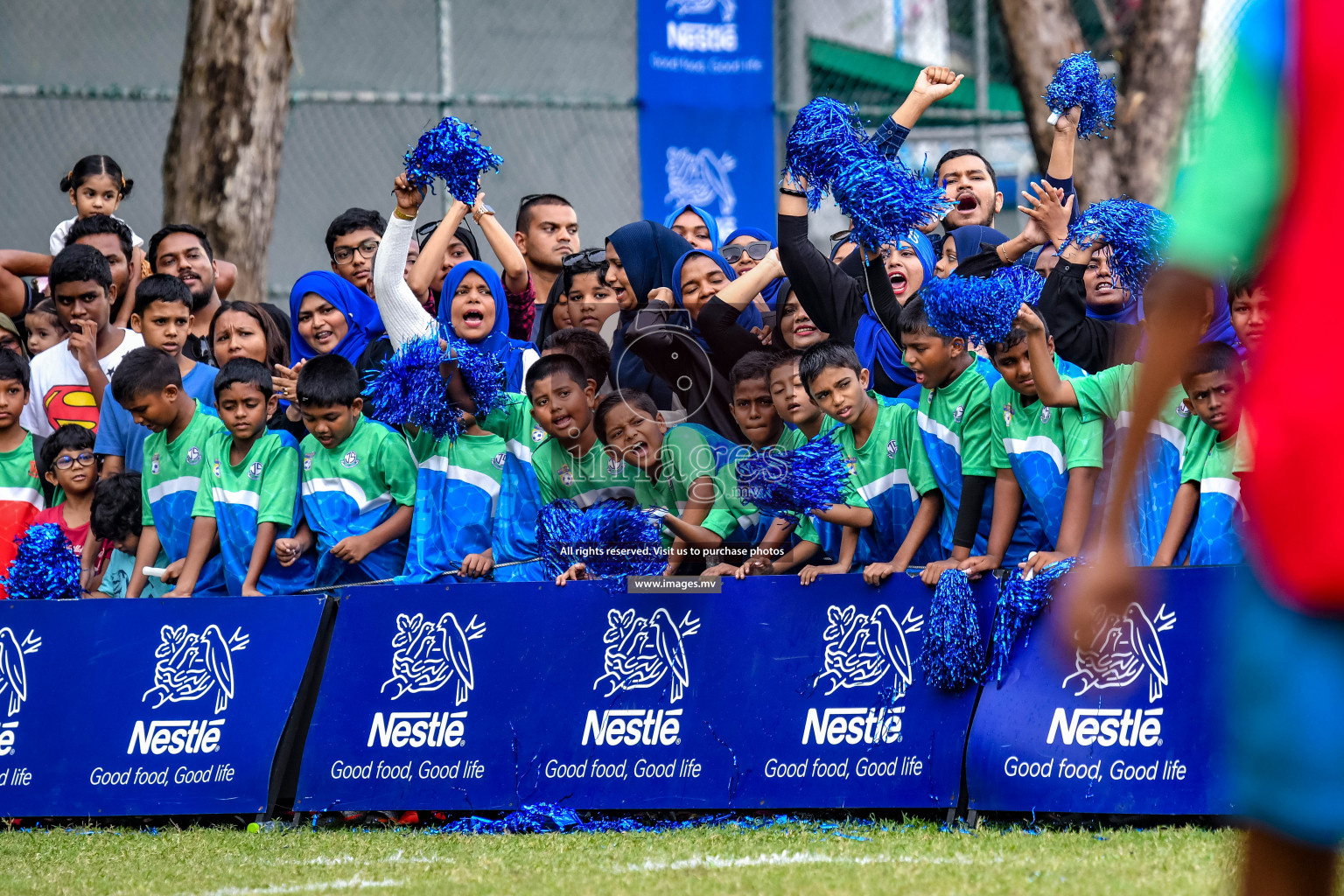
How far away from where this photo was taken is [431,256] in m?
7.62

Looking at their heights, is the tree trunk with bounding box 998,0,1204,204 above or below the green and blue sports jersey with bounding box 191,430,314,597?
above

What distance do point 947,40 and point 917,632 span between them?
1361 cm

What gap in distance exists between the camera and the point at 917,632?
5.81m

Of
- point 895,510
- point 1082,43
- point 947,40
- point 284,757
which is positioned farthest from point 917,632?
point 947,40

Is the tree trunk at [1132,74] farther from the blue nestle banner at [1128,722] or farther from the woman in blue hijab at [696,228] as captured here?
the blue nestle banner at [1128,722]

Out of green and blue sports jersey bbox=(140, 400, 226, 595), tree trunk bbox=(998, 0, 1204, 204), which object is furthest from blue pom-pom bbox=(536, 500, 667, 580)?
tree trunk bbox=(998, 0, 1204, 204)

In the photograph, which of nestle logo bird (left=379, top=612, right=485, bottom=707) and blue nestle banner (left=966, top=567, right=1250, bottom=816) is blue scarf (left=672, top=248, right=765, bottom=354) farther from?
blue nestle banner (left=966, top=567, right=1250, bottom=816)

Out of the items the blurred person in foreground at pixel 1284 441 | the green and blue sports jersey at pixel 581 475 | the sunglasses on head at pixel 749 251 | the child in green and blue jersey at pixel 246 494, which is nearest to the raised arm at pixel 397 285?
the child in green and blue jersey at pixel 246 494

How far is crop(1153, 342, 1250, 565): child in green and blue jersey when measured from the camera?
219 inches

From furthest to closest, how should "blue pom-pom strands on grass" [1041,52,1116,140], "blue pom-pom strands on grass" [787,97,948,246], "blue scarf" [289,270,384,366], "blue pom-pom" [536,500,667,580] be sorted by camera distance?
"blue scarf" [289,270,384,366] → "blue pom-pom strands on grass" [1041,52,1116,140] → "blue pom-pom" [536,500,667,580] → "blue pom-pom strands on grass" [787,97,948,246]

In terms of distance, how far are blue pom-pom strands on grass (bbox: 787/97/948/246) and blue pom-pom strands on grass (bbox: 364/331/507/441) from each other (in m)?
1.60

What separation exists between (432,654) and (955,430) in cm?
232

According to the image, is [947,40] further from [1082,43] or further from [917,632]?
[917,632]

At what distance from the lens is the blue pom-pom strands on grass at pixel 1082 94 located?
6859mm
